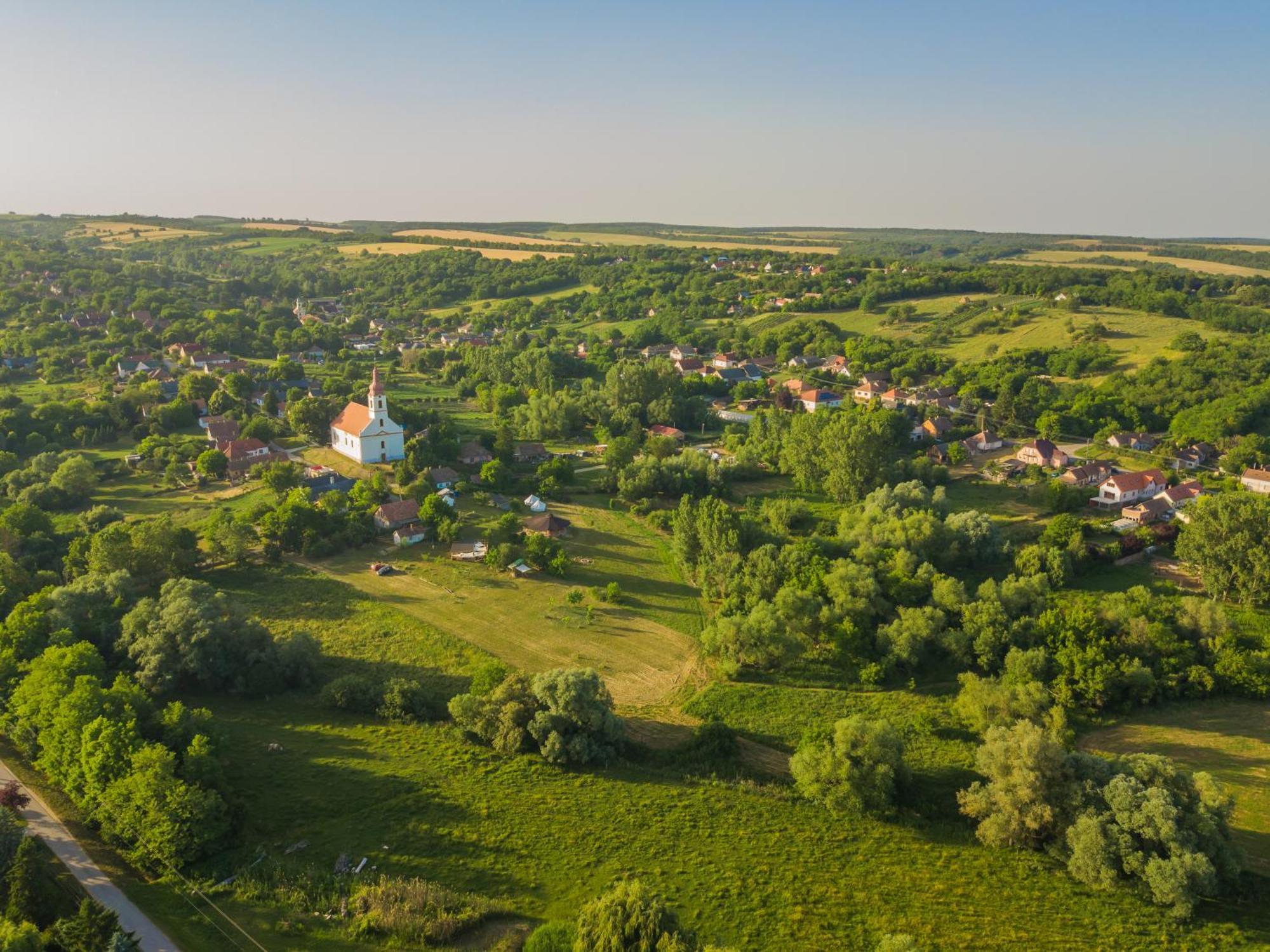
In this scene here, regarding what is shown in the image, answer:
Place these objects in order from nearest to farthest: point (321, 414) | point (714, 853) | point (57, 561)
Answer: point (714, 853)
point (57, 561)
point (321, 414)

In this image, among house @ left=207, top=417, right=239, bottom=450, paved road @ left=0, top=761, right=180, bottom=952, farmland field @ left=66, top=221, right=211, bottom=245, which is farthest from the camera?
farmland field @ left=66, top=221, right=211, bottom=245

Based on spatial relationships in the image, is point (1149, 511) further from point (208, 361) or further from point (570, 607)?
point (208, 361)

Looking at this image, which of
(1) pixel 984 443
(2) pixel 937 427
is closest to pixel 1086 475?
(1) pixel 984 443

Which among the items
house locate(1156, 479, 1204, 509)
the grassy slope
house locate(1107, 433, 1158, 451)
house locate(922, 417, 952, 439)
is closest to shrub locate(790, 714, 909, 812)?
the grassy slope

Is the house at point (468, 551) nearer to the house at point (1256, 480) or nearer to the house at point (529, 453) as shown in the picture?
the house at point (529, 453)

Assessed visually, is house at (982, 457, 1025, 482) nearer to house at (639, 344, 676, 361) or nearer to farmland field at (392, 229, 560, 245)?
house at (639, 344, 676, 361)

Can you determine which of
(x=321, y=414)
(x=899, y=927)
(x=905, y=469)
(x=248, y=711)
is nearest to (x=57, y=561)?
(x=248, y=711)

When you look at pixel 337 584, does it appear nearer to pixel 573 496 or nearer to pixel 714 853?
pixel 573 496
